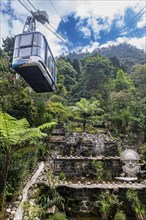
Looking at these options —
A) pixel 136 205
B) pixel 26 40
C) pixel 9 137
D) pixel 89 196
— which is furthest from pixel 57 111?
pixel 9 137

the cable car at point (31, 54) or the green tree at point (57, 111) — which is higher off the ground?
the cable car at point (31, 54)

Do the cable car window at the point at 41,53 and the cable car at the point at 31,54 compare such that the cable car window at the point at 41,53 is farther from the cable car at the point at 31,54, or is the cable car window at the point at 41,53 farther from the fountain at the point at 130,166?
the fountain at the point at 130,166

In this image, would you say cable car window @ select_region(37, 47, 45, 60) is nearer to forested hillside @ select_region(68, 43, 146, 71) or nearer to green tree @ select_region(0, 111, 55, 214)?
green tree @ select_region(0, 111, 55, 214)

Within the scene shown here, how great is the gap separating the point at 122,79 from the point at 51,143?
461 inches

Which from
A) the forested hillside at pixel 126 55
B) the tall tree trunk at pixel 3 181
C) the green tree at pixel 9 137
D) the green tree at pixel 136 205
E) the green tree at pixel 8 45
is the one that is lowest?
the green tree at pixel 136 205

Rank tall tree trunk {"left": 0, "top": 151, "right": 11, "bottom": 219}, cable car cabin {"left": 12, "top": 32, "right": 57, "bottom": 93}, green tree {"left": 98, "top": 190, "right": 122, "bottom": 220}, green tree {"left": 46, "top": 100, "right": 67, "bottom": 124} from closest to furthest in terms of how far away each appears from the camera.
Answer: tall tree trunk {"left": 0, "top": 151, "right": 11, "bottom": 219}
green tree {"left": 98, "top": 190, "right": 122, "bottom": 220}
cable car cabin {"left": 12, "top": 32, "right": 57, "bottom": 93}
green tree {"left": 46, "top": 100, "right": 67, "bottom": 124}

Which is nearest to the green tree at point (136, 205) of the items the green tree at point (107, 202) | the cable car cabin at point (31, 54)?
the green tree at point (107, 202)

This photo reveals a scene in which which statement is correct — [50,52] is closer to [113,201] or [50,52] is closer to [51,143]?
[51,143]

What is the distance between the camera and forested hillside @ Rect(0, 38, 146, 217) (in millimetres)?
4731

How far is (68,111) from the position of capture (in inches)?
580

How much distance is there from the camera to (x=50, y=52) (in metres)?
9.87

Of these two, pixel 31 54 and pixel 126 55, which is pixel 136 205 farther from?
pixel 126 55

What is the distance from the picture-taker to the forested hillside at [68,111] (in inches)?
186

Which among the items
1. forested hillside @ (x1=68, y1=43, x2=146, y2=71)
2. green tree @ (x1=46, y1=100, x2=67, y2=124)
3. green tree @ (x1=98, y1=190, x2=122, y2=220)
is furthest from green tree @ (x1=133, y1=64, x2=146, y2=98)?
forested hillside @ (x1=68, y1=43, x2=146, y2=71)
